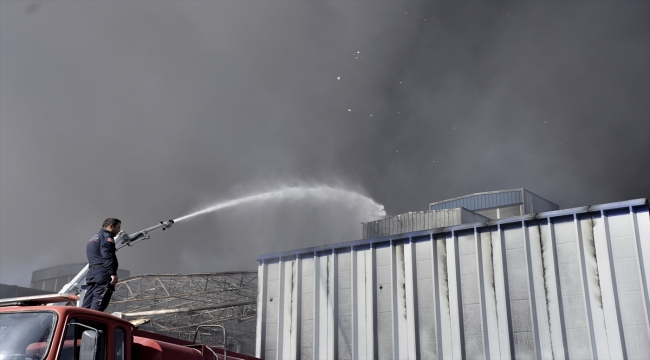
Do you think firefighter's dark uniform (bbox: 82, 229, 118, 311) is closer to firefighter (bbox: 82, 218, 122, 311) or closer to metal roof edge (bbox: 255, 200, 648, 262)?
firefighter (bbox: 82, 218, 122, 311)

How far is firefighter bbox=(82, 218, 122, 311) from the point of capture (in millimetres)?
8562

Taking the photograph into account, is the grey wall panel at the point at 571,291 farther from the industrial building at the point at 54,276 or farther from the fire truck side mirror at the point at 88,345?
the industrial building at the point at 54,276

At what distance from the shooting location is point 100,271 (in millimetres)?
8703

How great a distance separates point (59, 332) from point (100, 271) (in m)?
3.14

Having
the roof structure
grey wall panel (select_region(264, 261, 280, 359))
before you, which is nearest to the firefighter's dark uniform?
grey wall panel (select_region(264, 261, 280, 359))

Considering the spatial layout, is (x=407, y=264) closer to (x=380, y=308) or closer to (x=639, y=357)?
(x=380, y=308)

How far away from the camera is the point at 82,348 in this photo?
592 centimetres

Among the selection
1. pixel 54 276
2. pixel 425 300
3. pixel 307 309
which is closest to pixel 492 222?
pixel 425 300

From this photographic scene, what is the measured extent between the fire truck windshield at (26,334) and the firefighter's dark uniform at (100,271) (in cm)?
255

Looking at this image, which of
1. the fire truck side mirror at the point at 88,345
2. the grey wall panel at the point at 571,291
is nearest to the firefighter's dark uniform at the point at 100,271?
the fire truck side mirror at the point at 88,345

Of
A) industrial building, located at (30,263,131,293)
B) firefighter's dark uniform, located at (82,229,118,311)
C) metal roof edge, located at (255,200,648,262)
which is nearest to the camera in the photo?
firefighter's dark uniform, located at (82,229,118,311)

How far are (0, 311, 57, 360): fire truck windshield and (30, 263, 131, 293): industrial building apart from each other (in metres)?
75.0

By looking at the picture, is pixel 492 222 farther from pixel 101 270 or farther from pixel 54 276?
pixel 54 276

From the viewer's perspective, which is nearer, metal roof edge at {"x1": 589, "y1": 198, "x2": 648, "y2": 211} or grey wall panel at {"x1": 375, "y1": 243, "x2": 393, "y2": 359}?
metal roof edge at {"x1": 589, "y1": 198, "x2": 648, "y2": 211}
